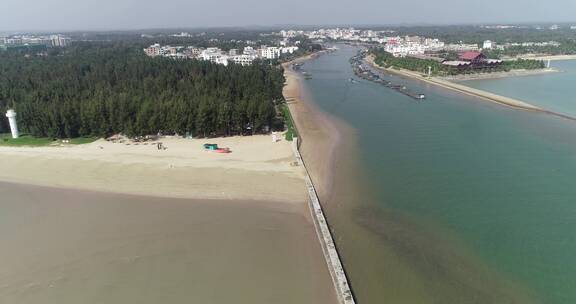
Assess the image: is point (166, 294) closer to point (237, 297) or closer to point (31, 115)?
point (237, 297)

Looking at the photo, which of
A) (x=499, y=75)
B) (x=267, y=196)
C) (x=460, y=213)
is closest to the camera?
(x=460, y=213)

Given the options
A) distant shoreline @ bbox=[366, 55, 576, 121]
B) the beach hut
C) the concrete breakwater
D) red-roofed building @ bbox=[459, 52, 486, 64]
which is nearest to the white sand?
the beach hut

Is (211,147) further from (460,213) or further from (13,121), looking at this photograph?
(460,213)

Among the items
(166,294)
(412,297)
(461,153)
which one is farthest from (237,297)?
(461,153)

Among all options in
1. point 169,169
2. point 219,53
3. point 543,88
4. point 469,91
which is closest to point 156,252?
point 169,169

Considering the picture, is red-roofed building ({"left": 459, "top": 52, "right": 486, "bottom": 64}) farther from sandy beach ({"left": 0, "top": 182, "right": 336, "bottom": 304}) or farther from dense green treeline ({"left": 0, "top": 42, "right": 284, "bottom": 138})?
sandy beach ({"left": 0, "top": 182, "right": 336, "bottom": 304})
